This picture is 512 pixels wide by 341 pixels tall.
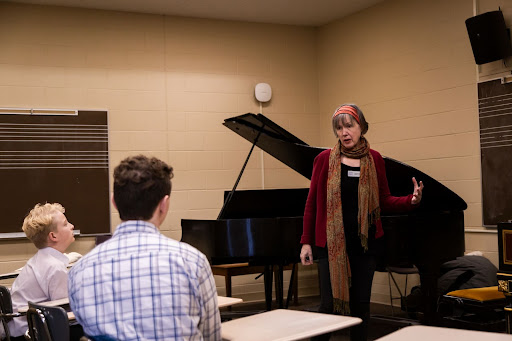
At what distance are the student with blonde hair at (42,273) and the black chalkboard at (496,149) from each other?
3422 millimetres

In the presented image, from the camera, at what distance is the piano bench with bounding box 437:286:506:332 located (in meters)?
4.37

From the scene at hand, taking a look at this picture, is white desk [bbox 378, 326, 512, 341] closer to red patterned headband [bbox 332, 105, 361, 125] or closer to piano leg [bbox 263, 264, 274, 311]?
red patterned headband [bbox 332, 105, 361, 125]

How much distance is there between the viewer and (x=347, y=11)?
263 inches

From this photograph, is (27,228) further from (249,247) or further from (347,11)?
(347,11)

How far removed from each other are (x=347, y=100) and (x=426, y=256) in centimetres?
291

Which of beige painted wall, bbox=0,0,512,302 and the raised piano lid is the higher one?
beige painted wall, bbox=0,0,512,302

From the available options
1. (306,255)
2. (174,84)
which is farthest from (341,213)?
(174,84)

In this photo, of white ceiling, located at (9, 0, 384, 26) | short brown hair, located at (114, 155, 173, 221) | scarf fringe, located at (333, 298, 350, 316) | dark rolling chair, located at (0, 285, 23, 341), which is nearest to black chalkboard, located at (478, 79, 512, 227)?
white ceiling, located at (9, 0, 384, 26)

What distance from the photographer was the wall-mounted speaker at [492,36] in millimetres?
4996

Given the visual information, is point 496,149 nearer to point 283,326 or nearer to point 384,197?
point 384,197

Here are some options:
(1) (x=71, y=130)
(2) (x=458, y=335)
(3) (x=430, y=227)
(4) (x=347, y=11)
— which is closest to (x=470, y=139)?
(3) (x=430, y=227)

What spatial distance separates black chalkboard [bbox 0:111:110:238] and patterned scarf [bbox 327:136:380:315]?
332 centimetres

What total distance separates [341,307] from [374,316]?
6.62 feet

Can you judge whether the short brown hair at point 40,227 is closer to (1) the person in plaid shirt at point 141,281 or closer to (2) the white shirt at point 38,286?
(2) the white shirt at point 38,286
